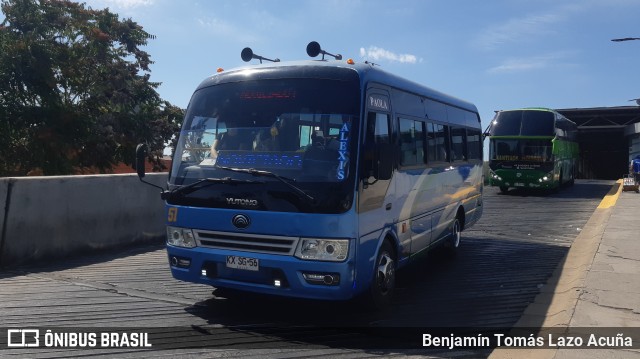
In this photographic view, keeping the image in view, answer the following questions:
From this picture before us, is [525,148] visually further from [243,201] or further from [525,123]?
[243,201]

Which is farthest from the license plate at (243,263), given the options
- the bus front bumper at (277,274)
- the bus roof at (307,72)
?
the bus roof at (307,72)

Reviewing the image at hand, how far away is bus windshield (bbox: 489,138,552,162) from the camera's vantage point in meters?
25.2

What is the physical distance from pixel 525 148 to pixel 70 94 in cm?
1922

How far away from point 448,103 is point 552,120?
17.8m

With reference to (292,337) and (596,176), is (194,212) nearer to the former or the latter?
(292,337)

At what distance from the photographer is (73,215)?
934 cm

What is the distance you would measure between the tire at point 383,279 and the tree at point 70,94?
15295mm

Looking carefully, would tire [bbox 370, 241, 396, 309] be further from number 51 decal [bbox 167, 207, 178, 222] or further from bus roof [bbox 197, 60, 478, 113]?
number 51 decal [bbox 167, 207, 178, 222]

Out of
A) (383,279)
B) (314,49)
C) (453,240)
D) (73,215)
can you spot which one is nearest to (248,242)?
(383,279)

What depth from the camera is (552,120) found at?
25375 mm

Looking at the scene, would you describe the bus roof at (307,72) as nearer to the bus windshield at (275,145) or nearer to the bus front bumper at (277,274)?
the bus windshield at (275,145)

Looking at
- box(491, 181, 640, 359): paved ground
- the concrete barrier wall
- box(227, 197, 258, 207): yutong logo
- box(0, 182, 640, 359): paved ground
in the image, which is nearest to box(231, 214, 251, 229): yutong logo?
box(227, 197, 258, 207): yutong logo

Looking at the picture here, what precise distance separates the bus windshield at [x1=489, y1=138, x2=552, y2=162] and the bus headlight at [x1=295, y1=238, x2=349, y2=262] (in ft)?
72.3

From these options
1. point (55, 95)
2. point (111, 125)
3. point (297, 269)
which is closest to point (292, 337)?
point (297, 269)
